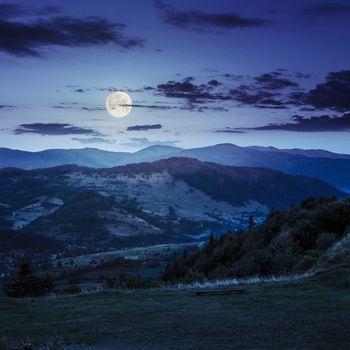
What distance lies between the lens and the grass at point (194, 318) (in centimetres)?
1553

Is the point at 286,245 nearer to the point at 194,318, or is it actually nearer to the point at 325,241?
the point at 325,241

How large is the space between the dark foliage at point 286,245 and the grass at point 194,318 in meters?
11.3

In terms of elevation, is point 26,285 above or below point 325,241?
below

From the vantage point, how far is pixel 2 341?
1591cm

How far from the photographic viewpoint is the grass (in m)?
15.5

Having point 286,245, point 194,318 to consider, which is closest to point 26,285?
point 286,245

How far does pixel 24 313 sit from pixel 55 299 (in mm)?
3731

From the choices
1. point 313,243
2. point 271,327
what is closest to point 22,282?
point 313,243

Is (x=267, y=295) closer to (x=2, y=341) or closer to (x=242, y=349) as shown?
(x=242, y=349)

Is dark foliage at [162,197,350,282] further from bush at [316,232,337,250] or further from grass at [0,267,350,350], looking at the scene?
Answer: grass at [0,267,350,350]

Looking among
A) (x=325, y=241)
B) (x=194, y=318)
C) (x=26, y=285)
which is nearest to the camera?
(x=194, y=318)

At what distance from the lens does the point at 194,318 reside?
61.7 feet

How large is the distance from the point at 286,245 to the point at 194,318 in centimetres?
2861

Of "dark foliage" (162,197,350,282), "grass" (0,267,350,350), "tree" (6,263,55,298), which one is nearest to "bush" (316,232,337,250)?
"dark foliage" (162,197,350,282)
